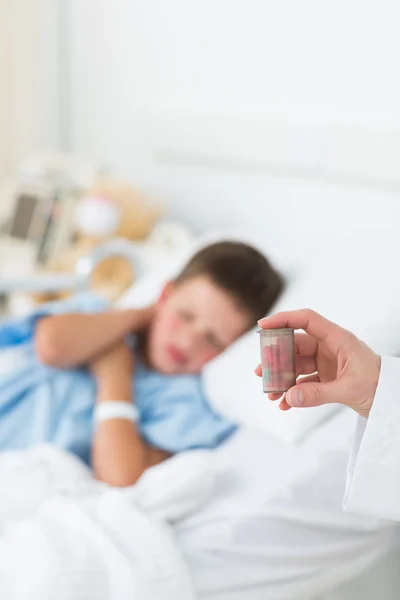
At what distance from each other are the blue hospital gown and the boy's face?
0.12 ft

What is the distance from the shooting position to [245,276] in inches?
67.4

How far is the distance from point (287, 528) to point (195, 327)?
55 cm

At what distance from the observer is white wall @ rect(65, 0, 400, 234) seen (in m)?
1.91

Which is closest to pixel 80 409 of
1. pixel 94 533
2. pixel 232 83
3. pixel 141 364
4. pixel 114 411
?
pixel 114 411

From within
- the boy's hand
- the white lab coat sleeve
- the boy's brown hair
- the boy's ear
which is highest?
the white lab coat sleeve

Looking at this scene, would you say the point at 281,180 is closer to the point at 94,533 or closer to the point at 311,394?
the point at 94,533

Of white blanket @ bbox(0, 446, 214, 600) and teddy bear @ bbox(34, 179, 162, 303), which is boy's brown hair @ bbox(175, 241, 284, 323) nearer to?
white blanket @ bbox(0, 446, 214, 600)

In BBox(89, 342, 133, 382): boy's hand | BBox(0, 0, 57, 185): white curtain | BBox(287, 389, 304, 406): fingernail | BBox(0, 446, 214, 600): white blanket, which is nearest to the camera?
BBox(287, 389, 304, 406): fingernail

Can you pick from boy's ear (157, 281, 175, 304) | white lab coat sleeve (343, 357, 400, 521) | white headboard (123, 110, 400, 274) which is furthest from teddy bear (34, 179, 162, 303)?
white lab coat sleeve (343, 357, 400, 521)

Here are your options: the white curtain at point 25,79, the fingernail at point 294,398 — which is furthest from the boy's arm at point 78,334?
the white curtain at point 25,79

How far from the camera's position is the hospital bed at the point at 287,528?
122cm

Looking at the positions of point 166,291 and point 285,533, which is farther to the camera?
point 166,291

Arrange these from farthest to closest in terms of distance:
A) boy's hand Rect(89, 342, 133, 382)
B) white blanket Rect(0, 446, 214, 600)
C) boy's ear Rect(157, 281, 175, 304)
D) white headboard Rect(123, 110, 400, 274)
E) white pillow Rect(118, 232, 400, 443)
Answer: white headboard Rect(123, 110, 400, 274) < boy's ear Rect(157, 281, 175, 304) < boy's hand Rect(89, 342, 133, 382) < white pillow Rect(118, 232, 400, 443) < white blanket Rect(0, 446, 214, 600)

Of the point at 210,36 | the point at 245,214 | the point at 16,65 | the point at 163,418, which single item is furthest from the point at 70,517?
the point at 16,65
